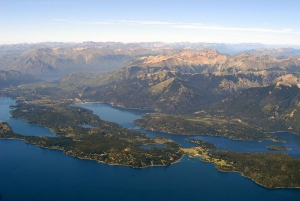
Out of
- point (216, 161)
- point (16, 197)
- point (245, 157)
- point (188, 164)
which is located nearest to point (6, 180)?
point (16, 197)

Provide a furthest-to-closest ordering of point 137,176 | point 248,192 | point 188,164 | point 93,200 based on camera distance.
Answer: point 188,164 → point 137,176 → point 248,192 → point 93,200

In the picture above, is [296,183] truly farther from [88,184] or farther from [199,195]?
[88,184]

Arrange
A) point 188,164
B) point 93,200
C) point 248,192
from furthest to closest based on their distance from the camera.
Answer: point 188,164 → point 248,192 → point 93,200

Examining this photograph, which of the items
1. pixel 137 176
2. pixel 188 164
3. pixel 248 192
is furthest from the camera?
pixel 188 164

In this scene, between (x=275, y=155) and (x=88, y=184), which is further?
(x=275, y=155)

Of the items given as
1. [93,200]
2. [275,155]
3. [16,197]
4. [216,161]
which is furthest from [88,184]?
[275,155]

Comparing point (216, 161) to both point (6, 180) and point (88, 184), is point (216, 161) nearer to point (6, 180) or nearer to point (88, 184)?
point (88, 184)
